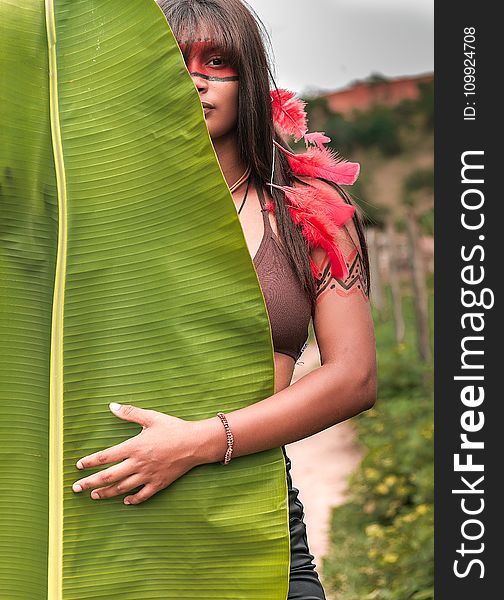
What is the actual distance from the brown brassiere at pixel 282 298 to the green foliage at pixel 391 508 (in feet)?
9.55

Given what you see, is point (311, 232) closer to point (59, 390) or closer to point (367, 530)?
point (59, 390)

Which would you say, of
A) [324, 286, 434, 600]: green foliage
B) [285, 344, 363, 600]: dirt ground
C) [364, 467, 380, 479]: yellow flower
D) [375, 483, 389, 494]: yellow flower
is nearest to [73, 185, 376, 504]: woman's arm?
[324, 286, 434, 600]: green foliage

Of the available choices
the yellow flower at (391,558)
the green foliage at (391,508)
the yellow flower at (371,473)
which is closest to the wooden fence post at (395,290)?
the green foliage at (391,508)

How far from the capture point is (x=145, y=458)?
5.09ft

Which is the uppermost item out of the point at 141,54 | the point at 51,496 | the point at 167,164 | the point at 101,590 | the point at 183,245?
the point at 141,54

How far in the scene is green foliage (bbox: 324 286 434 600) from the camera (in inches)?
189

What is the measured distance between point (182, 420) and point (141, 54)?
0.55 meters

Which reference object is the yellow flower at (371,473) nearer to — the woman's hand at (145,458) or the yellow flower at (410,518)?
the yellow flower at (410,518)

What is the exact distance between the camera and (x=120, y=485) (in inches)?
61.4

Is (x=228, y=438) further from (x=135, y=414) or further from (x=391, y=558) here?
(x=391, y=558)

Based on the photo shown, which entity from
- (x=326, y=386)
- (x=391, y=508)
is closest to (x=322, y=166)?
(x=326, y=386)

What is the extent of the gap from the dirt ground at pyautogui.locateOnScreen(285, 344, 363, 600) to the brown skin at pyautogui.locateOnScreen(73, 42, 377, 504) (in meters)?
4.16

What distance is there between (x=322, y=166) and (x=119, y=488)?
0.74 meters

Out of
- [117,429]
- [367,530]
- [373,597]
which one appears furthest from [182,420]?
[367,530]
